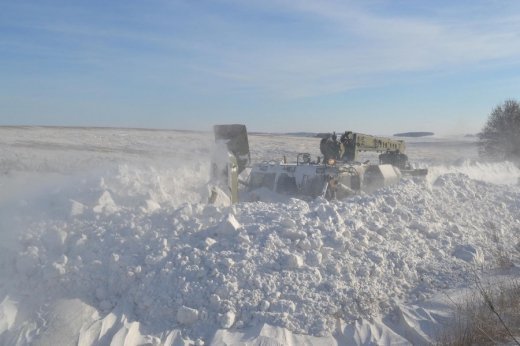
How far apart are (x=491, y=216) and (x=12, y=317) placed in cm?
1050

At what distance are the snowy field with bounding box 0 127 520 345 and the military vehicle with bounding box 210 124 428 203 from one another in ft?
5.73

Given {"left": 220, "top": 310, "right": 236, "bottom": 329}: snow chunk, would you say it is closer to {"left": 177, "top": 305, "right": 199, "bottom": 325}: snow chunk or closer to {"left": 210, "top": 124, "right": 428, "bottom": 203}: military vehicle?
{"left": 177, "top": 305, "right": 199, "bottom": 325}: snow chunk

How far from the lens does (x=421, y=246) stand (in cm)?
909

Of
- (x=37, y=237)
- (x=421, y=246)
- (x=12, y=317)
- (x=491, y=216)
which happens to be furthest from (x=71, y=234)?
(x=491, y=216)

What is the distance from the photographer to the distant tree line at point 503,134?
33.2 m

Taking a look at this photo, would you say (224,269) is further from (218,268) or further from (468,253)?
(468,253)

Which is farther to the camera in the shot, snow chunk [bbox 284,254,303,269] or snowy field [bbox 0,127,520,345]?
snow chunk [bbox 284,254,303,269]

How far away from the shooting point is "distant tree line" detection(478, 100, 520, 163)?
33.2 m

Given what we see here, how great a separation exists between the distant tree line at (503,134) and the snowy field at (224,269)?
2535cm

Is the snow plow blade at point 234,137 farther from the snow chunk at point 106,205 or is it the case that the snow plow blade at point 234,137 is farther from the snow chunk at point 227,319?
the snow chunk at point 227,319

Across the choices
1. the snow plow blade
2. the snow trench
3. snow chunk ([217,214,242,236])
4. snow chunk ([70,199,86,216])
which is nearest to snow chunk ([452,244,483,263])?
the snow trench

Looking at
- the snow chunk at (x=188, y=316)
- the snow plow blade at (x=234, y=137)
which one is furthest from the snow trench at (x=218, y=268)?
the snow plow blade at (x=234, y=137)

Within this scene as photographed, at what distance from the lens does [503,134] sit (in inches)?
1335

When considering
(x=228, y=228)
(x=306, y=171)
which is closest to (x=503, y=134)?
(x=306, y=171)
